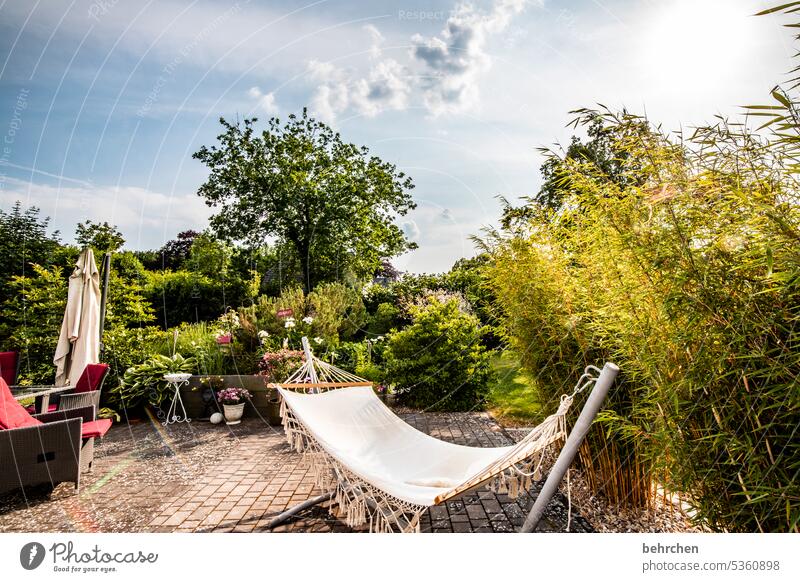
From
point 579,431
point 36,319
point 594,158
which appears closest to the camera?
point 579,431

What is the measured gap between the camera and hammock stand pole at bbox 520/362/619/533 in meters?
1.56

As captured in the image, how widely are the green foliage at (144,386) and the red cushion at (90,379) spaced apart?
0.95 metres

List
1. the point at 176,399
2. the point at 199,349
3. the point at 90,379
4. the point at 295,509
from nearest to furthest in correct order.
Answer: the point at 295,509, the point at 90,379, the point at 176,399, the point at 199,349

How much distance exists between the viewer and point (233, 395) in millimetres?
4672

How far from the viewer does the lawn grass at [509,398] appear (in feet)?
15.2

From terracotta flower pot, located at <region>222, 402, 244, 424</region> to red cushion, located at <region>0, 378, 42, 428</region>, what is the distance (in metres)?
1.88

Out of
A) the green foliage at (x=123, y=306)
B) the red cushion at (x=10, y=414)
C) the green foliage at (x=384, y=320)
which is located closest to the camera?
the red cushion at (x=10, y=414)

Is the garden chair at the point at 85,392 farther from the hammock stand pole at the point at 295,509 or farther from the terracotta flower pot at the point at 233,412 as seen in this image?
the hammock stand pole at the point at 295,509

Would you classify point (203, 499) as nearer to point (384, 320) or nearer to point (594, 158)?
point (594, 158)

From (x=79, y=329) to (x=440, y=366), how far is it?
379cm

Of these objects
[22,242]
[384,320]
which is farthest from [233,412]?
[384,320]

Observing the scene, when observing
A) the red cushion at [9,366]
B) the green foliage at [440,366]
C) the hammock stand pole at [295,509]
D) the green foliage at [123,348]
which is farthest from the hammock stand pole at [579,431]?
the red cushion at [9,366]
